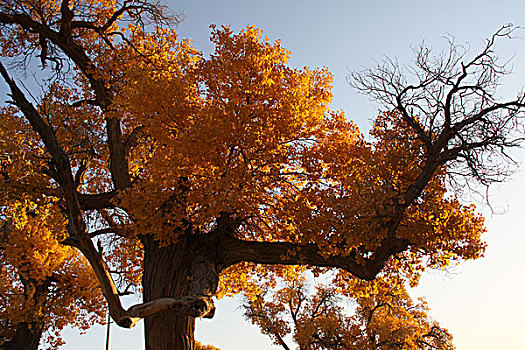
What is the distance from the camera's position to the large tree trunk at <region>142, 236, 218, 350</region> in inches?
353

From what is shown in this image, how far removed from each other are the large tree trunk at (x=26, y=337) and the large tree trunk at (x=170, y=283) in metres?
8.97

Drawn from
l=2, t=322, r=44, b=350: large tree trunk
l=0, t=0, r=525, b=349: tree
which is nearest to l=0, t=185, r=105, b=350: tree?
l=2, t=322, r=44, b=350: large tree trunk

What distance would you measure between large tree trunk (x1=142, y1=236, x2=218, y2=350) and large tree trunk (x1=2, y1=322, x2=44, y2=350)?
897cm

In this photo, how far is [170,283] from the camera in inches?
380

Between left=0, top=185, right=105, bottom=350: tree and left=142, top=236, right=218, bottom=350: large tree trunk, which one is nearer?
left=142, top=236, right=218, bottom=350: large tree trunk

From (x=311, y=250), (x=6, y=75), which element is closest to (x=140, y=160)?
(x=6, y=75)

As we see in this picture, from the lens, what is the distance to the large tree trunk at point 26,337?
51.5ft

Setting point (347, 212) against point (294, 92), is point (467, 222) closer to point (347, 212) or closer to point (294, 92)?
point (347, 212)

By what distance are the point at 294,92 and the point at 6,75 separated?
5907 millimetres

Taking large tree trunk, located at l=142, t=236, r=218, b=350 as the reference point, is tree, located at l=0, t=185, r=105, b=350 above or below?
above

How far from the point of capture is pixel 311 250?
30.1 feet

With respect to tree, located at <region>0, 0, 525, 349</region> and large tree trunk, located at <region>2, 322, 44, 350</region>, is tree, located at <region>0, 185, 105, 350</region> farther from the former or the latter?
tree, located at <region>0, 0, 525, 349</region>

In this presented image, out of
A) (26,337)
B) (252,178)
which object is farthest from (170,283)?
(26,337)

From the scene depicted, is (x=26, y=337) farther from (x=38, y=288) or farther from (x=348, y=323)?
(x=348, y=323)
